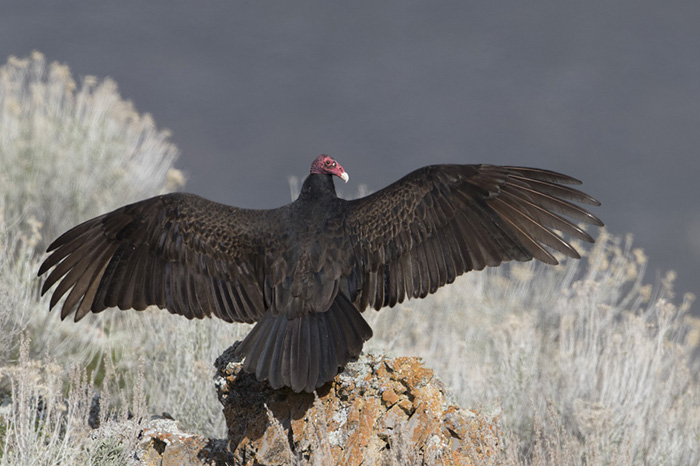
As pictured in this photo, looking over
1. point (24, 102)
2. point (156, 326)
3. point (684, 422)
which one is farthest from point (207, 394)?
point (24, 102)

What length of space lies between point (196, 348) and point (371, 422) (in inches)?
91.0

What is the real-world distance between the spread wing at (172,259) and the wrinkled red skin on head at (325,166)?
41cm

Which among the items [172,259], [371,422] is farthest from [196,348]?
[371,422]

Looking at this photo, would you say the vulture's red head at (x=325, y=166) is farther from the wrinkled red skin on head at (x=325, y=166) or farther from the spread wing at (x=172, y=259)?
the spread wing at (x=172, y=259)

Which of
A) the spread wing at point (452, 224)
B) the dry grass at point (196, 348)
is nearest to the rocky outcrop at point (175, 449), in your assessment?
the dry grass at point (196, 348)

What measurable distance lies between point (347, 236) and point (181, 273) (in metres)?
0.92

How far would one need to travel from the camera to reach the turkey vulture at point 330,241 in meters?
4.13

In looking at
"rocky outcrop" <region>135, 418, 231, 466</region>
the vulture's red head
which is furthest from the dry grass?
the vulture's red head

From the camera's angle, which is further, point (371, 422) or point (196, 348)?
point (196, 348)

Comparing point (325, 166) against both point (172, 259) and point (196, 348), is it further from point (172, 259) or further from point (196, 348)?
point (196, 348)

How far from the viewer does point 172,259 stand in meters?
4.35

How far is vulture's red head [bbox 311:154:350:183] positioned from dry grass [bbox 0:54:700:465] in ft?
3.96

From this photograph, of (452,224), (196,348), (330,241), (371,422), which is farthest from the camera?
(196,348)

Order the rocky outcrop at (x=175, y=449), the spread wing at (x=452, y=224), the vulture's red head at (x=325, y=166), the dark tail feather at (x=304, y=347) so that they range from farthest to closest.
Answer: the vulture's red head at (x=325, y=166) → the spread wing at (x=452, y=224) → the rocky outcrop at (x=175, y=449) → the dark tail feather at (x=304, y=347)
